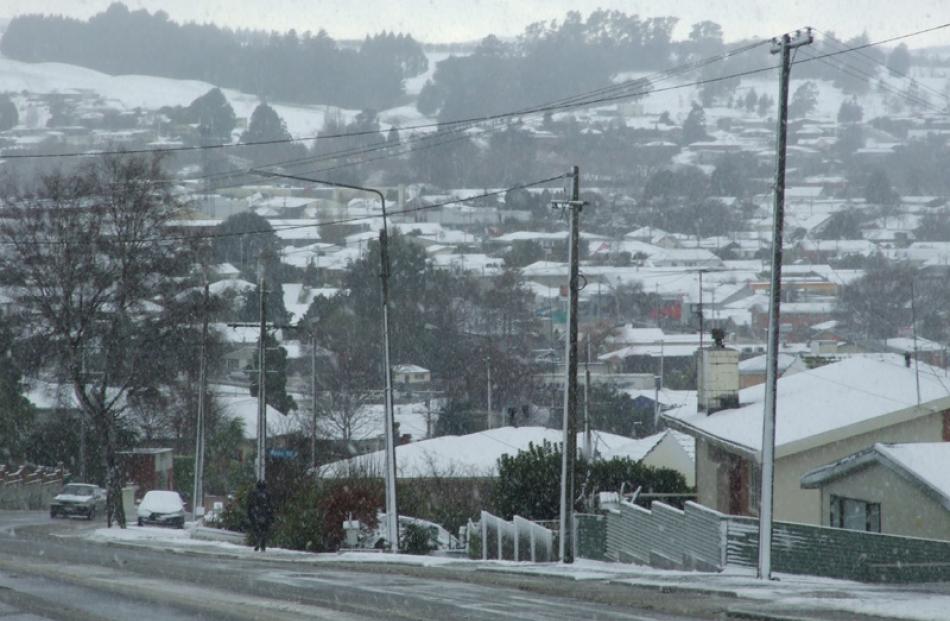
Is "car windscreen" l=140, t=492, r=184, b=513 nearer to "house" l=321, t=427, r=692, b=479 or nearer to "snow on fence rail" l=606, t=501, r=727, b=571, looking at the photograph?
"house" l=321, t=427, r=692, b=479

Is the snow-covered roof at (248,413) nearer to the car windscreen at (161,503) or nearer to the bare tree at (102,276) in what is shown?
the car windscreen at (161,503)

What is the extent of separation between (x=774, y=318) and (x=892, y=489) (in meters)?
3.35

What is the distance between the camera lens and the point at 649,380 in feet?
242

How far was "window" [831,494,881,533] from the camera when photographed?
20125mm

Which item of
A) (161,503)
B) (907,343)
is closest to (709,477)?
(161,503)

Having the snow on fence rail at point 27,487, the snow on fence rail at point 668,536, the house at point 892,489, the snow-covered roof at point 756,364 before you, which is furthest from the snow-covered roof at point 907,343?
the house at point 892,489

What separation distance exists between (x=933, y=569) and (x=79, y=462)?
150 feet

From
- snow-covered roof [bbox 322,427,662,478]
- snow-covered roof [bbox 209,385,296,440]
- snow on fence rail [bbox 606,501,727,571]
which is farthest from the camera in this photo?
snow-covered roof [bbox 209,385,296,440]

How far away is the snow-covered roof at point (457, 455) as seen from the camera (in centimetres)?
4073

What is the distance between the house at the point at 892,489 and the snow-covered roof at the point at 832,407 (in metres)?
2.30

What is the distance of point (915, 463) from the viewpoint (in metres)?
19.0

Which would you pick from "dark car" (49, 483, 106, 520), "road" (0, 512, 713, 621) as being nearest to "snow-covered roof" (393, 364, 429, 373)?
"dark car" (49, 483, 106, 520)

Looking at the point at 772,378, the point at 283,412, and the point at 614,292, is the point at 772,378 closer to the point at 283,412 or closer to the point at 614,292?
the point at 283,412

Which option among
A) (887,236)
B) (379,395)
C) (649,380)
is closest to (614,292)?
(649,380)
